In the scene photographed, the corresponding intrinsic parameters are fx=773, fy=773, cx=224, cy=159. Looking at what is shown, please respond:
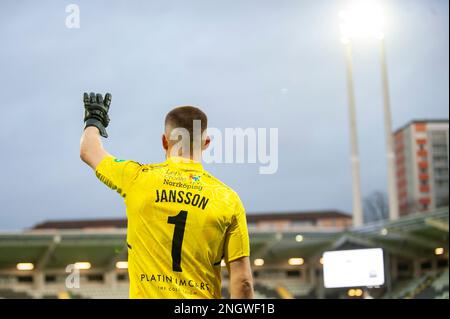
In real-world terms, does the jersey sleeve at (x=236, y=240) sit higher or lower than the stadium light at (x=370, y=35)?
lower

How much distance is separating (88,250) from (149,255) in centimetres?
3588

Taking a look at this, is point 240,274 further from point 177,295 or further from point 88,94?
point 88,94

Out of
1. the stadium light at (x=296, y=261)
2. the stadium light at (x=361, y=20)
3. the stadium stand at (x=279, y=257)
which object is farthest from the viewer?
the stadium light at (x=296, y=261)

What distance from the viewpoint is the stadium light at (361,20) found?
124 ft

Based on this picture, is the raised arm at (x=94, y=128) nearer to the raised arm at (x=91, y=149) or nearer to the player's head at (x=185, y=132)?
the raised arm at (x=91, y=149)

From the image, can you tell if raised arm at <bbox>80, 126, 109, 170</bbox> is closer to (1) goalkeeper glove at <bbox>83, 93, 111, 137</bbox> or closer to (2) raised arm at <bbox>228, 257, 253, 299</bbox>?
(1) goalkeeper glove at <bbox>83, 93, 111, 137</bbox>

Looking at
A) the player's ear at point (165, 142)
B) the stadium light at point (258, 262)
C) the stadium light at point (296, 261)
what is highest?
the stadium light at point (296, 261)

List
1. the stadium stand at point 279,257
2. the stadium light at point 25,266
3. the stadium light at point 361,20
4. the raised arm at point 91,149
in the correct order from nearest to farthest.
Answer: the raised arm at point 91,149 → the stadium stand at point 279,257 → the stadium light at point 361,20 → the stadium light at point 25,266

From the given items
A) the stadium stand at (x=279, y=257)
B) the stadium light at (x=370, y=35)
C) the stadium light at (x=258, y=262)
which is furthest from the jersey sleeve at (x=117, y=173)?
the stadium light at (x=258, y=262)

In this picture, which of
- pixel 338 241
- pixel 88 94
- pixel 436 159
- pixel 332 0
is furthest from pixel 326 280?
pixel 436 159

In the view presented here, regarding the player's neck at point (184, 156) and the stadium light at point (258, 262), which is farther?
the stadium light at point (258, 262)

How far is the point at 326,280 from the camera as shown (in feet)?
81.7

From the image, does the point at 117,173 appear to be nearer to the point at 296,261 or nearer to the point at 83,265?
the point at 83,265
